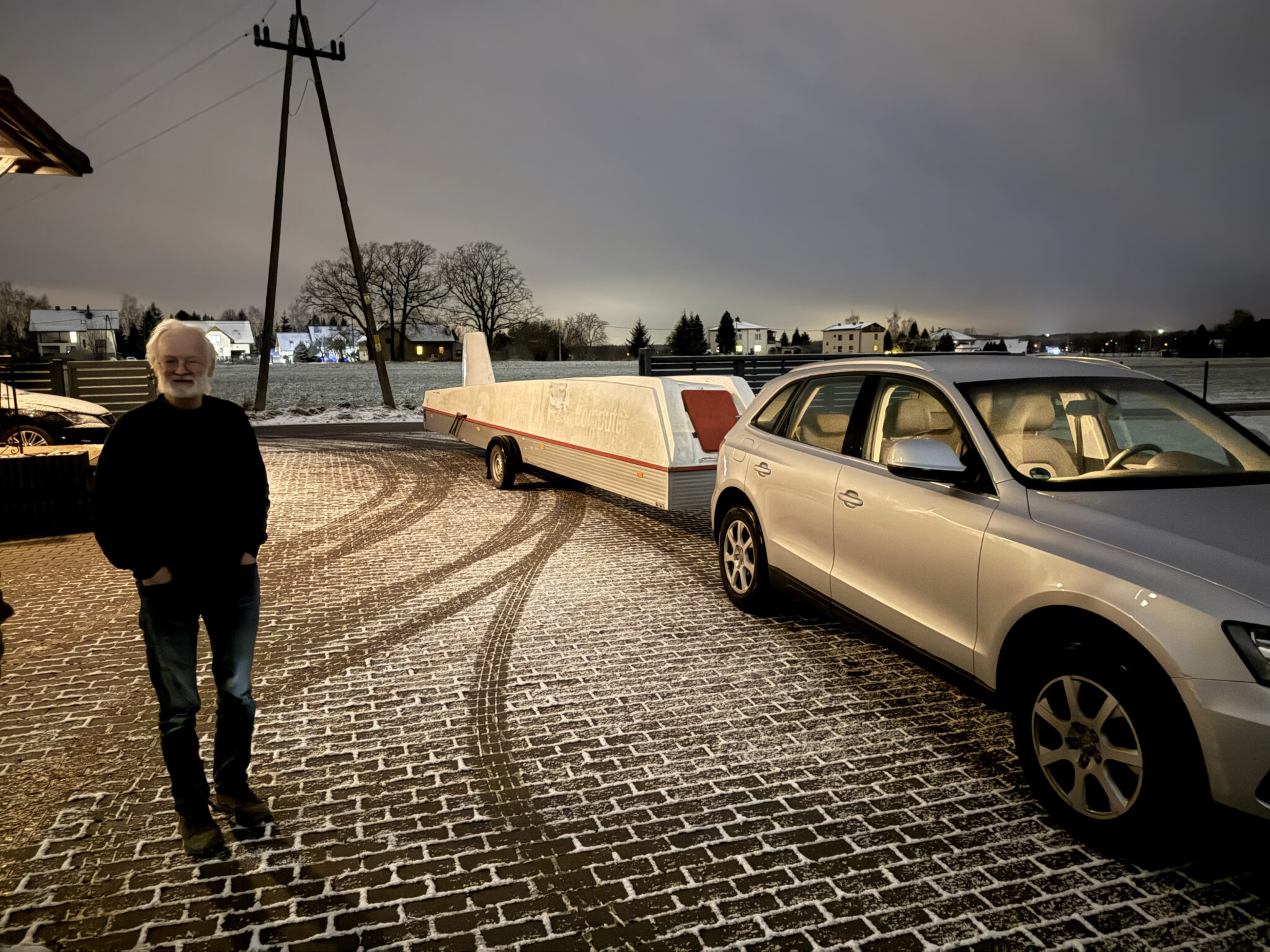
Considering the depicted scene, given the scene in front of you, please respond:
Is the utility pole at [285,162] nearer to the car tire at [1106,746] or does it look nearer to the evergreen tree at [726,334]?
the car tire at [1106,746]

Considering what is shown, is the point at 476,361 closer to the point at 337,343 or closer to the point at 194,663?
the point at 194,663

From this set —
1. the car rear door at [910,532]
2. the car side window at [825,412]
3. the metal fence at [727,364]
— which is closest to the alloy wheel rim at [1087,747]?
the car rear door at [910,532]

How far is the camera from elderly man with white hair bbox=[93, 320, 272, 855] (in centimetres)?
283

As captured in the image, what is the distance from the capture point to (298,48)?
22.5 m

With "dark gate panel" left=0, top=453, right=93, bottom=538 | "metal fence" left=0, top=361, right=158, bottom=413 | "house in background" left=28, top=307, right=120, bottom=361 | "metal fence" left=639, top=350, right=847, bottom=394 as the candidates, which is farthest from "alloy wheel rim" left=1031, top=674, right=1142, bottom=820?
"house in background" left=28, top=307, right=120, bottom=361

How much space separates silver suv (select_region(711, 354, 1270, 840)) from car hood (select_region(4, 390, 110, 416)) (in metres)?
11.9

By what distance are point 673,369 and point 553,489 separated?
11.8 meters

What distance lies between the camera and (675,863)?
3021 millimetres

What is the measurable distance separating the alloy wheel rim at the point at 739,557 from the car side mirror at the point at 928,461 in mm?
2090

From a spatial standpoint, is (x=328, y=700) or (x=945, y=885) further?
(x=328, y=700)

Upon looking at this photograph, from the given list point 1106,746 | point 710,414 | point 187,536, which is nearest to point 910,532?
point 1106,746

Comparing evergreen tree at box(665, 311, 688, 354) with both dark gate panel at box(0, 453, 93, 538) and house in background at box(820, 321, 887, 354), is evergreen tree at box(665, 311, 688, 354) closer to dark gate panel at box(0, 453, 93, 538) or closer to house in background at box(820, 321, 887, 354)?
house in background at box(820, 321, 887, 354)

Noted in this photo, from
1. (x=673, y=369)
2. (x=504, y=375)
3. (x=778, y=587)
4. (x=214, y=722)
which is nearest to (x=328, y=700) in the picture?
(x=214, y=722)

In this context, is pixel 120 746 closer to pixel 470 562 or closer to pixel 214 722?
pixel 214 722
